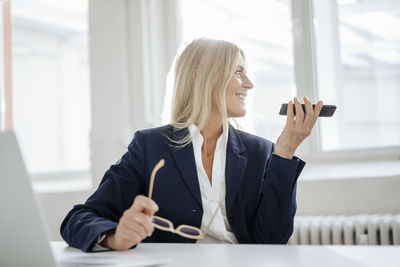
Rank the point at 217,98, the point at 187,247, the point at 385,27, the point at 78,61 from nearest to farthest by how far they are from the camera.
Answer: the point at 187,247, the point at 217,98, the point at 385,27, the point at 78,61

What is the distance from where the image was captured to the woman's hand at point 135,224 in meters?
1.01

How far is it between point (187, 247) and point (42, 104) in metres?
3.06

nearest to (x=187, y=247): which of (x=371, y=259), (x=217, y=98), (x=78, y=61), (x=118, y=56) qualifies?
(x=371, y=259)

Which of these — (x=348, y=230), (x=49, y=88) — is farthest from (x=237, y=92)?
(x=49, y=88)

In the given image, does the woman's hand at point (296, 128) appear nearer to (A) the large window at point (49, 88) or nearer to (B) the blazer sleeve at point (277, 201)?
(B) the blazer sleeve at point (277, 201)

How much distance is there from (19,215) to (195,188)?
776mm

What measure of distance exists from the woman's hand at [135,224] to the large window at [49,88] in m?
2.75

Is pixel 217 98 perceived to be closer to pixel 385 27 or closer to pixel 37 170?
pixel 385 27

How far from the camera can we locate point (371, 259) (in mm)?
957

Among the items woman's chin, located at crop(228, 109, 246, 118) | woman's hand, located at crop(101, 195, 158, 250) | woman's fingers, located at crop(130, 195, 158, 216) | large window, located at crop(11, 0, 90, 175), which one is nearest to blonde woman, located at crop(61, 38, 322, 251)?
woman's chin, located at crop(228, 109, 246, 118)

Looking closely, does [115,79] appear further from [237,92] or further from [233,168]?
[233,168]

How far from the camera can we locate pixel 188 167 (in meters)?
1.59

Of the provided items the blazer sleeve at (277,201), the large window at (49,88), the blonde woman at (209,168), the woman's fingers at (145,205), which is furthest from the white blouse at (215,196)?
the large window at (49,88)

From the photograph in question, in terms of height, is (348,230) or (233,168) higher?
(233,168)
